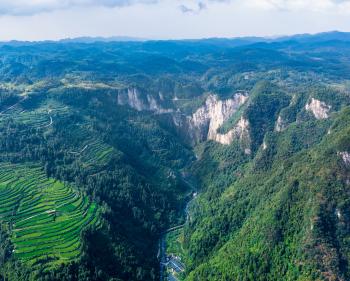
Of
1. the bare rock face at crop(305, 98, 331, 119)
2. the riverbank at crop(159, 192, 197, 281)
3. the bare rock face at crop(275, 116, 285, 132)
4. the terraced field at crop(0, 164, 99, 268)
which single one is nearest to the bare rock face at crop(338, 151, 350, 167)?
the riverbank at crop(159, 192, 197, 281)

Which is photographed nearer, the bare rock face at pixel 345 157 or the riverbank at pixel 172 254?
the bare rock face at pixel 345 157

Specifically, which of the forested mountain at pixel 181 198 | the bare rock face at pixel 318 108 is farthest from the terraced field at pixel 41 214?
the bare rock face at pixel 318 108

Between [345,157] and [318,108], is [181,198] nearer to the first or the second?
[345,157]

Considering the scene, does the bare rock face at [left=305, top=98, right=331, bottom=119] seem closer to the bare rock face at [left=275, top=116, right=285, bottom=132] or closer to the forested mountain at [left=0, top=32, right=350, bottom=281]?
the forested mountain at [left=0, top=32, right=350, bottom=281]

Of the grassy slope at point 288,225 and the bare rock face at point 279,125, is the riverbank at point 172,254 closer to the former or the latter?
the grassy slope at point 288,225

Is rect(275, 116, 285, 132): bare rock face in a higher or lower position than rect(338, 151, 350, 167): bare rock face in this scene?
lower

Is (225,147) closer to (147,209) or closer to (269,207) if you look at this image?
(147,209)

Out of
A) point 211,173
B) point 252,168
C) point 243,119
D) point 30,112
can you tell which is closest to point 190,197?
point 211,173
